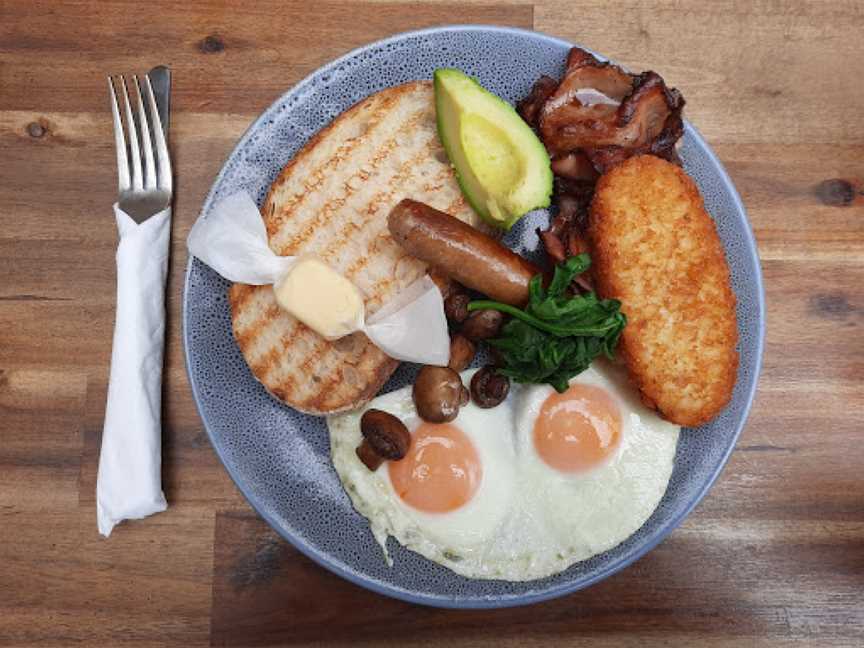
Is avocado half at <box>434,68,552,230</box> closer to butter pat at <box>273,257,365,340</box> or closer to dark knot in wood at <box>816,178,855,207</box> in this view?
butter pat at <box>273,257,365,340</box>

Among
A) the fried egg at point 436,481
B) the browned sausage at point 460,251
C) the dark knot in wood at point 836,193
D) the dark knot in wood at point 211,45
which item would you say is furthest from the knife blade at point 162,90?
the dark knot in wood at point 836,193

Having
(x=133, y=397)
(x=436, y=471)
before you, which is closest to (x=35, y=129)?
(x=133, y=397)

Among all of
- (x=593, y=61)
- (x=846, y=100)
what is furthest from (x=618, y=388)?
(x=846, y=100)

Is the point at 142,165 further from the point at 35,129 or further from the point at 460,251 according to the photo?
the point at 460,251

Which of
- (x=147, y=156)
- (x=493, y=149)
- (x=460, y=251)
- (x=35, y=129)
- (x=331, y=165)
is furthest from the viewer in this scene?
(x=35, y=129)

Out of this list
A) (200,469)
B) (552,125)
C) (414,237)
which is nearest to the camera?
(414,237)

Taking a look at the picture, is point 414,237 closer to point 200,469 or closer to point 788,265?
point 200,469

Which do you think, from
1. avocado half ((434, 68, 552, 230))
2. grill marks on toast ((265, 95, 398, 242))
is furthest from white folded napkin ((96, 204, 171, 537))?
avocado half ((434, 68, 552, 230))
